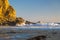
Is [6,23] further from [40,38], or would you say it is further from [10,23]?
[40,38]

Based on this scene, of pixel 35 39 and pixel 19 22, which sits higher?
pixel 19 22

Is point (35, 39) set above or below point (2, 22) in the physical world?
below

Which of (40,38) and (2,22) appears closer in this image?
(40,38)

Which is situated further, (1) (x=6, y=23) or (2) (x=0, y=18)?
(2) (x=0, y=18)

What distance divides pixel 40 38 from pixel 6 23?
490ft

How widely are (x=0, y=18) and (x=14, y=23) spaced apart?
48.5 feet

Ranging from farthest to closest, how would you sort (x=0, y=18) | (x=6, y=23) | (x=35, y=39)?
(x=0, y=18) < (x=6, y=23) < (x=35, y=39)

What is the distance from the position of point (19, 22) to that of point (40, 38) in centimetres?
15626

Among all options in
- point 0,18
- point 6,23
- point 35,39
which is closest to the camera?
point 35,39

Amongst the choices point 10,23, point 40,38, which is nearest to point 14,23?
point 10,23

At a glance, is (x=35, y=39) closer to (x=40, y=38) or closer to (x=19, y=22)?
(x=40, y=38)

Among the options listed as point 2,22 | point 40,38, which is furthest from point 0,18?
point 40,38

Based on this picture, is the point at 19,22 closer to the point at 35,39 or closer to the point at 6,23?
the point at 6,23

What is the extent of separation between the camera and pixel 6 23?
18100cm
